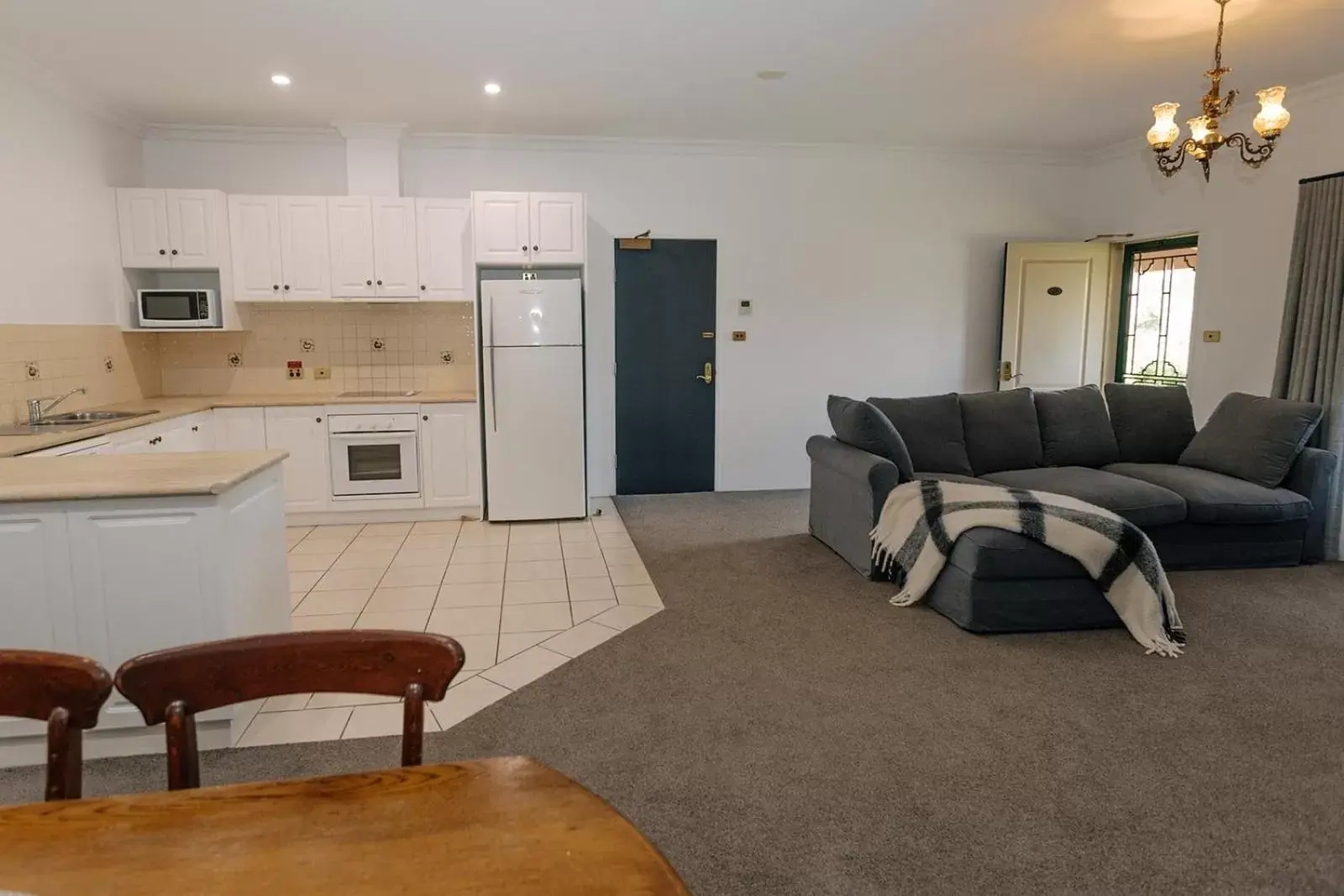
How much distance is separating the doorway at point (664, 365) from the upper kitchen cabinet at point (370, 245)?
157 centimetres

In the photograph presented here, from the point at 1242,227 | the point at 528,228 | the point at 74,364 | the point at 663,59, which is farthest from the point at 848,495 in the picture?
the point at 74,364

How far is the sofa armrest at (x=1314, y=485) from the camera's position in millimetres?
4605

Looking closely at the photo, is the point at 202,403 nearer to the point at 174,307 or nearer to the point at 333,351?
the point at 174,307

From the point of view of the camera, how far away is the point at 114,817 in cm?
102

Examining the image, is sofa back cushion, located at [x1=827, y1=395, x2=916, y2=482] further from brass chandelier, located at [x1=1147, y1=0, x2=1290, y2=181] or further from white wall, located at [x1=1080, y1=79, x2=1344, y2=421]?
white wall, located at [x1=1080, y1=79, x2=1344, y2=421]

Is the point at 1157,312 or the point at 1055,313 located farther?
the point at 1055,313

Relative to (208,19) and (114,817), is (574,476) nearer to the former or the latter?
(208,19)

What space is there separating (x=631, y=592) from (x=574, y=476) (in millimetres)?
1652

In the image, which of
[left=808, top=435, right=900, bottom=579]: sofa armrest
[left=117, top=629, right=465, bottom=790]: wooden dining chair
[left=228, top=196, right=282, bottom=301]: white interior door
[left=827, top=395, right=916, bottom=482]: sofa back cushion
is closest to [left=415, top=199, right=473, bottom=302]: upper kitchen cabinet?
[left=228, top=196, right=282, bottom=301]: white interior door

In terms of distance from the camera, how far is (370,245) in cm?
570

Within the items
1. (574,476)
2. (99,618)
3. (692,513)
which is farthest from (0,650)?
(692,513)

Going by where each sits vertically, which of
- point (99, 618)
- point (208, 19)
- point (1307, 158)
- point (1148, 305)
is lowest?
point (99, 618)

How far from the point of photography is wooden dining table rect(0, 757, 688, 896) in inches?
35.8

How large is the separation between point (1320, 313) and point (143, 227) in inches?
287
